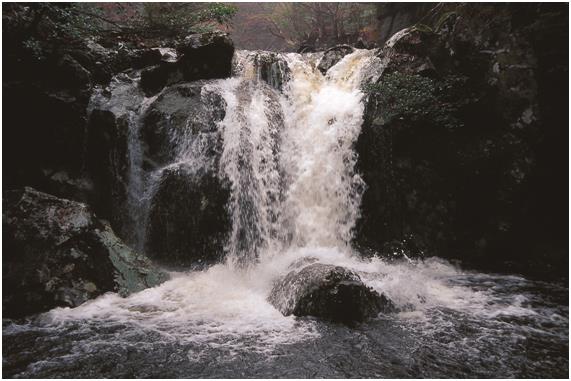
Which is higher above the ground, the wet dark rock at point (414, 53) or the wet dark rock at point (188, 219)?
the wet dark rock at point (414, 53)

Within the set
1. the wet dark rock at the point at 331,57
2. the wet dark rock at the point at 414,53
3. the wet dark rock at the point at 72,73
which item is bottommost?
the wet dark rock at the point at 72,73

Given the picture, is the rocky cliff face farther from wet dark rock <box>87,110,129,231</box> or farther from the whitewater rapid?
wet dark rock <box>87,110,129,231</box>

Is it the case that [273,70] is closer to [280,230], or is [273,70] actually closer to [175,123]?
[175,123]

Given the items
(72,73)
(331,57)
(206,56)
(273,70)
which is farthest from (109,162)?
(331,57)

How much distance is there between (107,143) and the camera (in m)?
8.35

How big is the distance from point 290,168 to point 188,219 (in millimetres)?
2339

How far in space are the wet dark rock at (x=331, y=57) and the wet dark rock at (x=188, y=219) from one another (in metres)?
5.14

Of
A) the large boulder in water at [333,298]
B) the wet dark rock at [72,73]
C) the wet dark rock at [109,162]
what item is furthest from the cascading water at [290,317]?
the wet dark rock at [72,73]

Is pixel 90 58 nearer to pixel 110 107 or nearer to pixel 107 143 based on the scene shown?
pixel 110 107

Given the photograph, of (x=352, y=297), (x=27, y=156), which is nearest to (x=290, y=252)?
(x=352, y=297)

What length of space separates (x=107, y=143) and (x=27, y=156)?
5.14ft

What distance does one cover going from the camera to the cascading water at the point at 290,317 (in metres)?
4.02

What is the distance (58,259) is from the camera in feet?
18.6

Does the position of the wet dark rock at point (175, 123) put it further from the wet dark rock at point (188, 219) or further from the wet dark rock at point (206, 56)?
the wet dark rock at point (206, 56)
